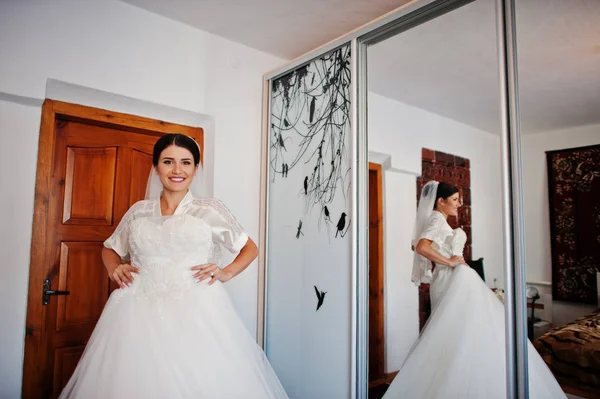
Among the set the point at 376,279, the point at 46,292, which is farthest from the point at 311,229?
the point at 46,292

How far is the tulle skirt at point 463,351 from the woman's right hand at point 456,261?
2 cm

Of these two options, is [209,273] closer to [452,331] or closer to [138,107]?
[452,331]

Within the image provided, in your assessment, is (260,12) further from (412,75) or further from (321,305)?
(321,305)

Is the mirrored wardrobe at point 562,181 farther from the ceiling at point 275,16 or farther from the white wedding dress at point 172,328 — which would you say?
the white wedding dress at point 172,328

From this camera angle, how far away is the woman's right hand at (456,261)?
6.00ft

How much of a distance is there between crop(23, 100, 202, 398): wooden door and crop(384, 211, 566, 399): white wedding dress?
5.92ft

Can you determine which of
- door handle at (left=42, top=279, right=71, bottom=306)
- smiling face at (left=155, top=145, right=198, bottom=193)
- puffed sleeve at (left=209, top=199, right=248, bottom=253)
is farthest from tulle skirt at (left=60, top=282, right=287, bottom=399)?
door handle at (left=42, top=279, right=71, bottom=306)

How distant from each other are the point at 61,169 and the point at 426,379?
2249mm

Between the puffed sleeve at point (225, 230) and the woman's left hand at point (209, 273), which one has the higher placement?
the puffed sleeve at point (225, 230)

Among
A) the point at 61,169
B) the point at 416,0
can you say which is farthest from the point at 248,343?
the point at 416,0

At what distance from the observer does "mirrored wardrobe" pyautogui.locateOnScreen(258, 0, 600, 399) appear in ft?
5.21

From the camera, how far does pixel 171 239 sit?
1.87 m

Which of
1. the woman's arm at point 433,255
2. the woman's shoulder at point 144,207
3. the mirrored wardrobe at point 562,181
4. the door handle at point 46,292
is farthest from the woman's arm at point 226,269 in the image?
the mirrored wardrobe at point 562,181

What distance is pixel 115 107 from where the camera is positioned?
255cm
